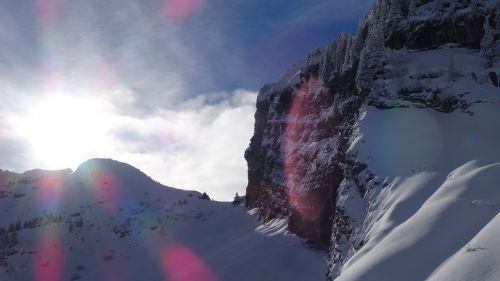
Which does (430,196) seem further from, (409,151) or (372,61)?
(372,61)

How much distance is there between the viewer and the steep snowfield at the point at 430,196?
52.1 ft

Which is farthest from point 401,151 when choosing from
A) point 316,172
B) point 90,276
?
point 90,276

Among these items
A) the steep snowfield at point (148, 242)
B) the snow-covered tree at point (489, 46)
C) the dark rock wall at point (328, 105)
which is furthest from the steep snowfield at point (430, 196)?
the steep snowfield at point (148, 242)

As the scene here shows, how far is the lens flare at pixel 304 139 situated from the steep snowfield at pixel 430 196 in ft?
55.4

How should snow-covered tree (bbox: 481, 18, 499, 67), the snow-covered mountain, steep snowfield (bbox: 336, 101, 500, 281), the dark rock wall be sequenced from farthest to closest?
the dark rock wall → snow-covered tree (bbox: 481, 18, 499, 67) → the snow-covered mountain → steep snowfield (bbox: 336, 101, 500, 281)

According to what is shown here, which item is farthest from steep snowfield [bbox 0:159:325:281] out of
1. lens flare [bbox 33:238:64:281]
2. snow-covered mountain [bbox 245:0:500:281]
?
snow-covered mountain [bbox 245:0:500:281]

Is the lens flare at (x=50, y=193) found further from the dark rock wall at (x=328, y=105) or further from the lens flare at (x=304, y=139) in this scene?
the lens flare at (x=304, y=139)

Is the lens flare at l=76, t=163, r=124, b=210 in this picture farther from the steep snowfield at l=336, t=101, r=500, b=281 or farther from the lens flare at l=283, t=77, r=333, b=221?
the steep snowfield at l=336, t=101, r=500, b=281

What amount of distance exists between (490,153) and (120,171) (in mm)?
140282

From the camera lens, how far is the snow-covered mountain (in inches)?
698

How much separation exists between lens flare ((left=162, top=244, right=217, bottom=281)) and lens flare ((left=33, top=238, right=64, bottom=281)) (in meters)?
18.1

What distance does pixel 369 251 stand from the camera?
20.8 m

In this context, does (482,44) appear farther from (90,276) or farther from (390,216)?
(90,276)

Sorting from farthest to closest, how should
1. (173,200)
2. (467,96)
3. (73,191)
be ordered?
(73,191) → (173,200) → (467,96)
